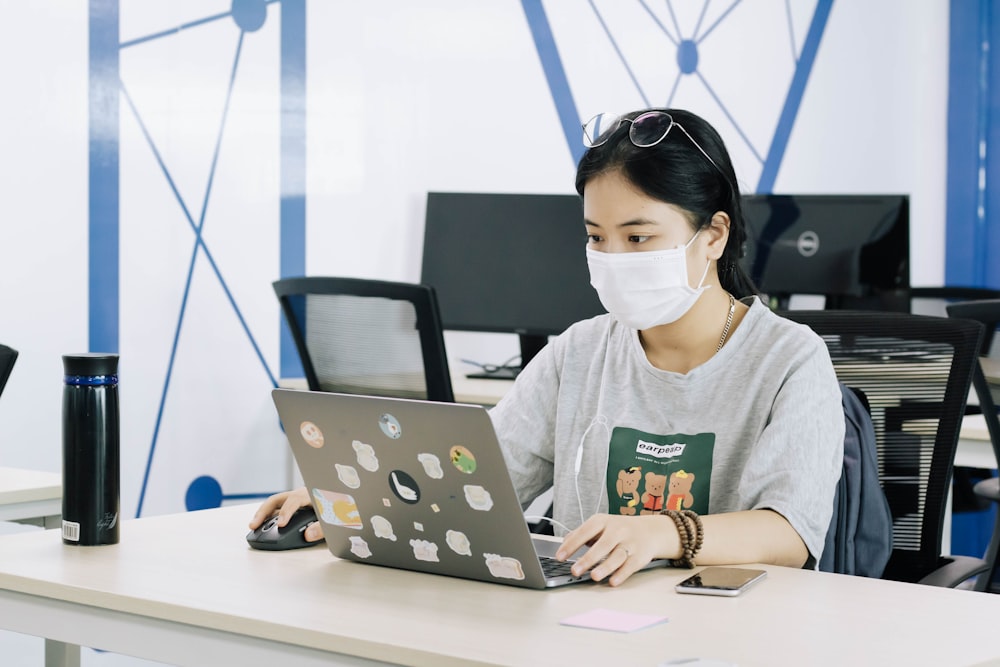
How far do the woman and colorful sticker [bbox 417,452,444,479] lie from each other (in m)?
0.32

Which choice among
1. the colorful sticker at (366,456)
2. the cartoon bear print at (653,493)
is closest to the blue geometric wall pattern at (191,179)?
the cartoon bear print at (653,493)

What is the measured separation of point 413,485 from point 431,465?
0.04 m

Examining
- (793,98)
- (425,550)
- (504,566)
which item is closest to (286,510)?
(425,550)

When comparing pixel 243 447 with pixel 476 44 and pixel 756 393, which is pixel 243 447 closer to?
pixel 476 44

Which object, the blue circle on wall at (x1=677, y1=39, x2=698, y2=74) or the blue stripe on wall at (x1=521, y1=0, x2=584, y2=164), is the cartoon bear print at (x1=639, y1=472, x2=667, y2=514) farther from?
the blue circle on wall at (x1=677, y1=39, x2=698, y2=74)

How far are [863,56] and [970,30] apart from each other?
572mm

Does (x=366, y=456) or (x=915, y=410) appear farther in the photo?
(x=915, y=410)

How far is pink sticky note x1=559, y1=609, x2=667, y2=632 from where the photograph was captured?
1.18 metres

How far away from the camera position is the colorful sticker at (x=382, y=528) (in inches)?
55.9

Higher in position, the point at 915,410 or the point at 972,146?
the point at 972,146

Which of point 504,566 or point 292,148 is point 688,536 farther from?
point 292,148

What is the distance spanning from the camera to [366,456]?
54.2 inches

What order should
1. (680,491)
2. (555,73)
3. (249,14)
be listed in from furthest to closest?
(555,73), (249,14), (680,491)

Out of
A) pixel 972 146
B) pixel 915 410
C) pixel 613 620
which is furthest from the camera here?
pixel 972 146
